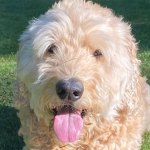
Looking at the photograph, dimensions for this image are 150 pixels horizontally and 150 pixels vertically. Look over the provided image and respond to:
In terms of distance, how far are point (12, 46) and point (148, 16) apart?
4.38 m

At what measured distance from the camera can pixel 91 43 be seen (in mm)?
4676

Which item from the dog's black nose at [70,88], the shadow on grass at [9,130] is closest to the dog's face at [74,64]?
the dog's black nose at [70,88]

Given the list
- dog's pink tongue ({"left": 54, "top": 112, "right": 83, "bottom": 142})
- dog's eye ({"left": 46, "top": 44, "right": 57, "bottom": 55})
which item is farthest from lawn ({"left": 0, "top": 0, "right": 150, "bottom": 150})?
dog's eye ({"left": 46, "top": 44, "right": 57, "bottom": 55})

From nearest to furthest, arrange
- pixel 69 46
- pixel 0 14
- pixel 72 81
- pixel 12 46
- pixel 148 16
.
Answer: pixel 72 81, pixel 69 46, pixel 12 46, pixel 148 16, pixel 0 14

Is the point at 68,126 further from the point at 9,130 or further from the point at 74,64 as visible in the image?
the point at 9,130

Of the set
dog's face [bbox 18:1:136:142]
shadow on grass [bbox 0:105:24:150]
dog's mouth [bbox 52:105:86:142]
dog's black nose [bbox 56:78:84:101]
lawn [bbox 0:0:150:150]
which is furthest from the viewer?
lawn [bbox 0:0:150:150]

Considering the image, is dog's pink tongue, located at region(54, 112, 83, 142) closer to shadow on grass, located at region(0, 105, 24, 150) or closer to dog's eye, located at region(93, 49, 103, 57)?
dog's eye, located at region(93, 49, 103, 57)

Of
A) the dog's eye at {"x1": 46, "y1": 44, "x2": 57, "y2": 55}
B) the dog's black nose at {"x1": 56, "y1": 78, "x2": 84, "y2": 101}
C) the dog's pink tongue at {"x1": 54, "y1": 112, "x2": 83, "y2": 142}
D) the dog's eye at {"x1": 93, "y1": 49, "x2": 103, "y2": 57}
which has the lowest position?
the dog's pink tongue at {"x1": 54, "y1": 112, "x2": 83, "y2": 142}

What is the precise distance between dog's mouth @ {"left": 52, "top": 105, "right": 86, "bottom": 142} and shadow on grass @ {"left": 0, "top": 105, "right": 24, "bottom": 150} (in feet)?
5.96

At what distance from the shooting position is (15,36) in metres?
12.4

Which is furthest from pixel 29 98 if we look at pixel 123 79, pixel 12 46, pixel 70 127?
pixel 12 46

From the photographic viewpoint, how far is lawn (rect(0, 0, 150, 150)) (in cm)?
688

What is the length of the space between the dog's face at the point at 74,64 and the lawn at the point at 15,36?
1.85 metres

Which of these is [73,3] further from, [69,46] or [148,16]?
[148,16]
